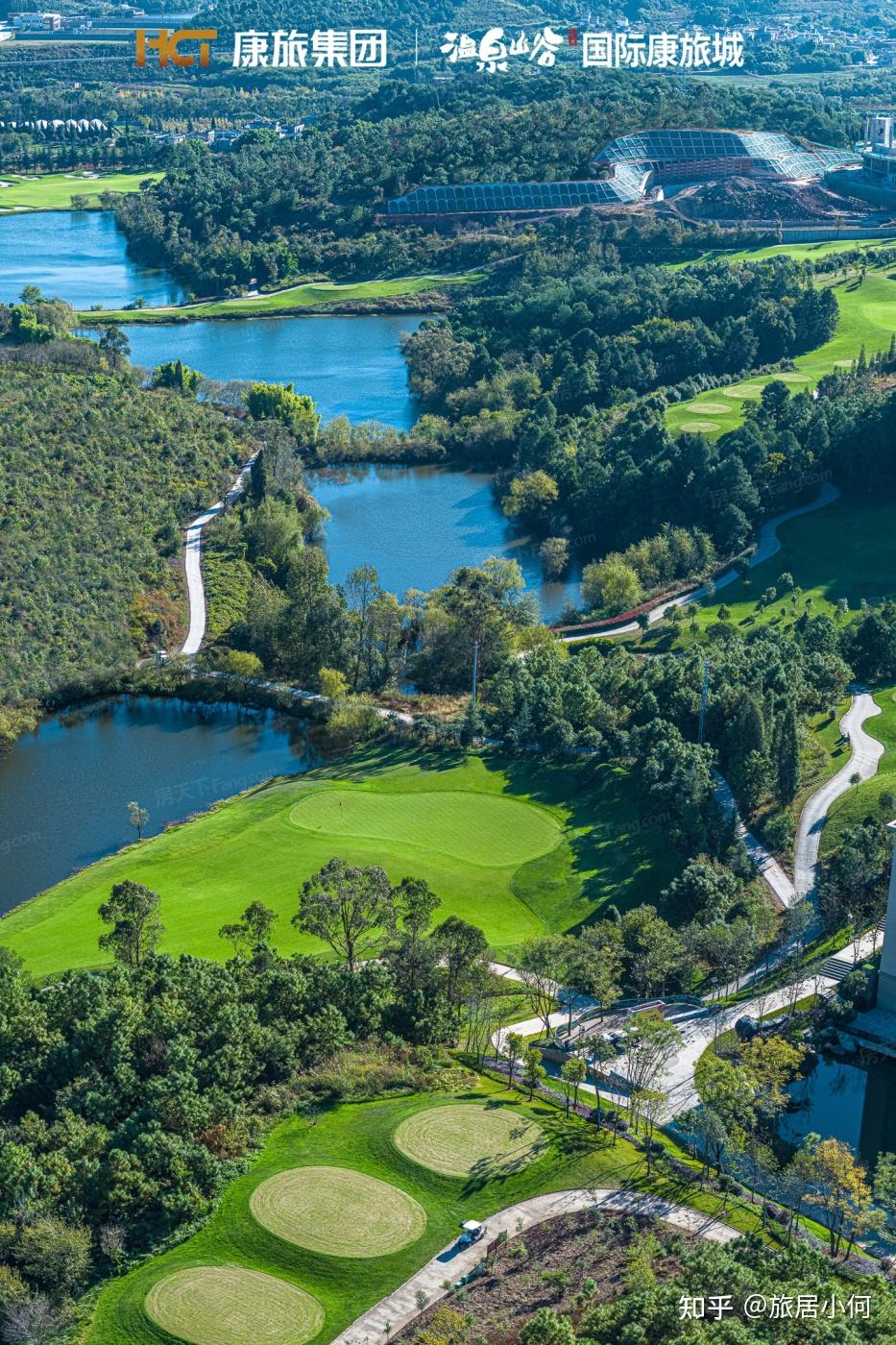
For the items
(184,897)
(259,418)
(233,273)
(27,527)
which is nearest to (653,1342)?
(184,897)

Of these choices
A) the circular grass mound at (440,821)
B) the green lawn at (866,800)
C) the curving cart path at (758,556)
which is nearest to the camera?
the green lawn at (866,800)

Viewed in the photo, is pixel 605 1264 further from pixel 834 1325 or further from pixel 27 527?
pixel 27 527

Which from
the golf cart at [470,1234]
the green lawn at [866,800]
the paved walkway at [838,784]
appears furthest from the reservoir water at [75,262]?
the golf cart at [470,1234]

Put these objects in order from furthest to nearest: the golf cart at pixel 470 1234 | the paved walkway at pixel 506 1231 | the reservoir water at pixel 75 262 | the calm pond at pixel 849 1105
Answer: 1. the reservoir water at pixel 75 262
2. the calm pond at pixel 849 1105
3. the golf cart at pixel 470 1234
4. the paved walkway at pixel 506 1231

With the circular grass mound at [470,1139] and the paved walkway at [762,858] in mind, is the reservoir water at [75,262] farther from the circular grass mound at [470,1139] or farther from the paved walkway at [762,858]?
the circular grass mound at [470,1139]

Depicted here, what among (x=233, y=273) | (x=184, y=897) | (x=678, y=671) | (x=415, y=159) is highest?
(x=415, y=159)

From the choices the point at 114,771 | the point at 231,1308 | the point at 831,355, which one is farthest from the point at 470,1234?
the point at 831,355

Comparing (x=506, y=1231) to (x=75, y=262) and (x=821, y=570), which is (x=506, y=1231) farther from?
(x=75, y=262)
